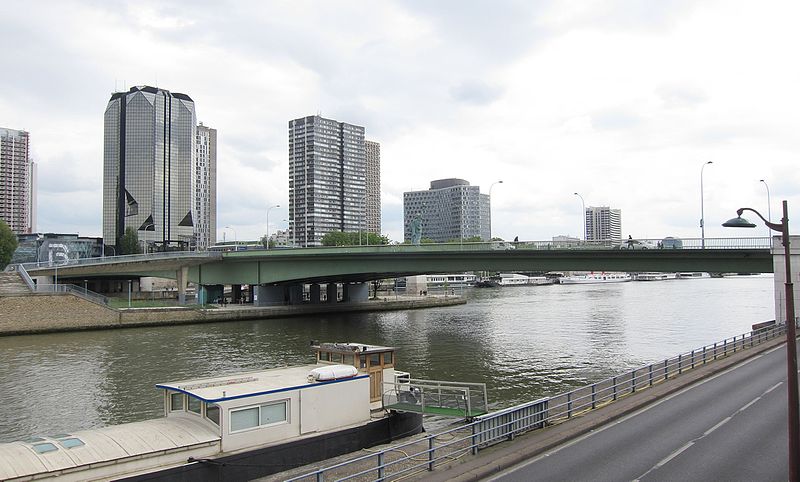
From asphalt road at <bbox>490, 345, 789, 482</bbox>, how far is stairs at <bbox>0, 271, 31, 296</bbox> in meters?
63.4

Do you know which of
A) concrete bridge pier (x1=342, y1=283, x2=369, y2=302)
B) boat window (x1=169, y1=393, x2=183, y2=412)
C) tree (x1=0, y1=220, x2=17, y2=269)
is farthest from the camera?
tree (x1=0, y1=220, x2=17, y2=269)

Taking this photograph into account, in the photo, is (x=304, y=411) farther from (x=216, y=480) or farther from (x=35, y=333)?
(x=35, y=333)

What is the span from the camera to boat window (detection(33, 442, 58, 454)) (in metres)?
15.0

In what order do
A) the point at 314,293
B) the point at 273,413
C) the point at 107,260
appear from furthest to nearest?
the point at 314,293 < the point at 107,260 < the point at 273,413

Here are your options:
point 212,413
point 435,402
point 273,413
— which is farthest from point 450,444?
point 212,413

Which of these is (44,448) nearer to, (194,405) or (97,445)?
(97,445)

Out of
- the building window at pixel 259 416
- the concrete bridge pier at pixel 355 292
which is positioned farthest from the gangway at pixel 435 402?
the concrete bridge pier at pixel 355 292

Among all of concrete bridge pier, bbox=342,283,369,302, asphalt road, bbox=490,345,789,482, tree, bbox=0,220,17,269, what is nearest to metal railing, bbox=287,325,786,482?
asphalt road, bbox=490,345,789,482

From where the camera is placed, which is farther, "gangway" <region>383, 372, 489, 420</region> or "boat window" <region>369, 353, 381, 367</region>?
"boat window" <region>369, 353, 381, 367</region>

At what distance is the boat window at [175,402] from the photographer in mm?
19359

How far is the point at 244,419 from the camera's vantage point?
17.9 m

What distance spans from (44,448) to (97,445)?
4.00 feet

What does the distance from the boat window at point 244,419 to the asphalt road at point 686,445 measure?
7.78 m

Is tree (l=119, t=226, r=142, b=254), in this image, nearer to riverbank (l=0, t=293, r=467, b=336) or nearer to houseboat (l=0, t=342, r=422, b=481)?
riverbank (l=0, t=293, r=467, b=336)
